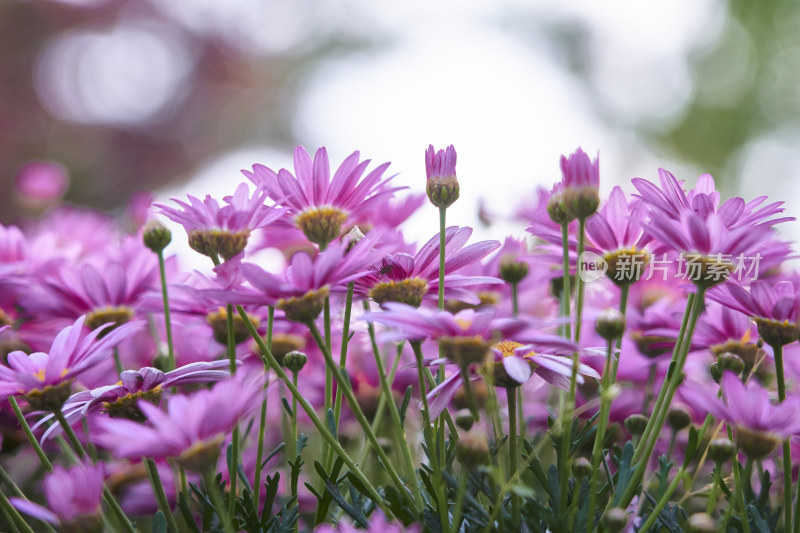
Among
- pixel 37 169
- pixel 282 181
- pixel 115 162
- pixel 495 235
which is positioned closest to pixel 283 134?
pixel 115 162

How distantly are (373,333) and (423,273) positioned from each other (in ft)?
0.23

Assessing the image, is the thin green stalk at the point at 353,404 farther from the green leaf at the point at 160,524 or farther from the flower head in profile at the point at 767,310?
the flower head in profile at the point at 767,310

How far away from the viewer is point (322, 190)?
26.1 inches

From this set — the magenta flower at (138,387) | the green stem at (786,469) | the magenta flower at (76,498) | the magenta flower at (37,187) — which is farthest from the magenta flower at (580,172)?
the magenta flower at (37,187)

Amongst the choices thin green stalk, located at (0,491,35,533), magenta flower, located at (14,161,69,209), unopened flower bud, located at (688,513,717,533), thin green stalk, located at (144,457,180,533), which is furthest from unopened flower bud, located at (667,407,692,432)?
magenta flower, located at (14,161,69,209)

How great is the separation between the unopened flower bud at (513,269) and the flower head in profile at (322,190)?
18cm

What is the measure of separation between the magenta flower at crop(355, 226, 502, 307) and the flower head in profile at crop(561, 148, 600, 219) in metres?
0.07

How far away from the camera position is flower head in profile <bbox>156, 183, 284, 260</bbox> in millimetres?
585

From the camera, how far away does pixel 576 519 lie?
0.52 m

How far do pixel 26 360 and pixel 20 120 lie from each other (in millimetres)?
3439

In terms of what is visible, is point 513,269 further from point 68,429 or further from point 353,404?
point 68,429

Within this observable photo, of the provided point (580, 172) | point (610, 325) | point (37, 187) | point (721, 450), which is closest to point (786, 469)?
point (721, 450)

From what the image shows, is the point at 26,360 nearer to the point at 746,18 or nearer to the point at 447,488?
the point at 447,488

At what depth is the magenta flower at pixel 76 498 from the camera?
465 mm
